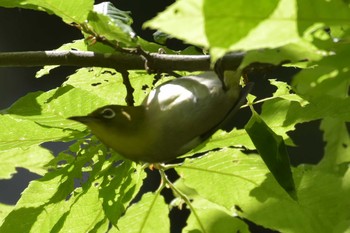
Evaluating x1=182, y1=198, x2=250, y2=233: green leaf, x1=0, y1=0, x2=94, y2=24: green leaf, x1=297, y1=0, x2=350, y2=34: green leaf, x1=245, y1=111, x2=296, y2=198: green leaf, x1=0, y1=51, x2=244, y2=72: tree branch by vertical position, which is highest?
x1=297, y1=0, x2=350, y2=34: green leaf

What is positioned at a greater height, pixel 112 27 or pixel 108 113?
pixel 112 27

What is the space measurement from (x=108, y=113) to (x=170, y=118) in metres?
0.07

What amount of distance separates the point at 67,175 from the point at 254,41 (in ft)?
1.64

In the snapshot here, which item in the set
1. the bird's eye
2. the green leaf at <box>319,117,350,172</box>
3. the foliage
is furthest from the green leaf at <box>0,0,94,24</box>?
the green leaf at <box>319,117,350,172</box>

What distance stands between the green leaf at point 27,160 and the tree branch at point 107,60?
0.38 meters

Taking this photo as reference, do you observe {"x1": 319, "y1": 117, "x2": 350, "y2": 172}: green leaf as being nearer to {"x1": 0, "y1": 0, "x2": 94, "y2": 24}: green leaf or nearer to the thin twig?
the thin twig

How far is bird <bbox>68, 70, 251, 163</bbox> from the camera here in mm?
805

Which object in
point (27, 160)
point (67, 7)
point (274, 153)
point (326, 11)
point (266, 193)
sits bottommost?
point (27, 160)

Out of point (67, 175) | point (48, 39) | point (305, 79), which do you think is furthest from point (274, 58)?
point (48, 39)

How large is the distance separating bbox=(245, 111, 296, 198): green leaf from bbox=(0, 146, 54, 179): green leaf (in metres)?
0.45

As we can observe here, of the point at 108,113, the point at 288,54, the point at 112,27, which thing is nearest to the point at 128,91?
the point at 108,113

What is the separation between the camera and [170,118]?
814mm

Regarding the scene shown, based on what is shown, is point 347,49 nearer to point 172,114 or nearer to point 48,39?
point 172,114

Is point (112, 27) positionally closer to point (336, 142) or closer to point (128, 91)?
point (128, 91)
